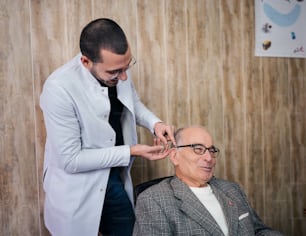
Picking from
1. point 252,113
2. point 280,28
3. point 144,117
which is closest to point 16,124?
point 144,117

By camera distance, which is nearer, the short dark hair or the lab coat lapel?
the short dark hair

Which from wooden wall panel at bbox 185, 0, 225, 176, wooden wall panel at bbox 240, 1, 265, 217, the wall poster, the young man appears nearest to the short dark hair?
the young man

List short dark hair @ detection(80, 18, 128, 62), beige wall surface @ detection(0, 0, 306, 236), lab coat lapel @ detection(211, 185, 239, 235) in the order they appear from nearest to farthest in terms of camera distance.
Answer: short dark hair @ detection(80, 18, 128, 62) → lab coat lapel @ detection(211, 185, 239, 235) → beige wall surface @ detection(0, 0, 306, 236)

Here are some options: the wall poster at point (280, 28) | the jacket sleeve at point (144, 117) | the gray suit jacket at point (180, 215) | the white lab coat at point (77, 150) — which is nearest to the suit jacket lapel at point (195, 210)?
the gray suit jacket at point (180, 215)

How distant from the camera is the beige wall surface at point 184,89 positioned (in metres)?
2.07

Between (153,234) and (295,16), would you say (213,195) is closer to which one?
(153,234)

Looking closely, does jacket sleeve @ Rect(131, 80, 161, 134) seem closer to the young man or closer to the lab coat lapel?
the young man

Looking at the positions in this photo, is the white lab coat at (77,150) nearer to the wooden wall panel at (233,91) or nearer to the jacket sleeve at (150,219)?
the jacket sleeve at (150,219)

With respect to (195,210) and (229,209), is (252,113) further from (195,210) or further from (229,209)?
(195,210)

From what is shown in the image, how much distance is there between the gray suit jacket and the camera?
1584 millimetres

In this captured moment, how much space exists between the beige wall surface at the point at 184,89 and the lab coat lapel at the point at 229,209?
72cm

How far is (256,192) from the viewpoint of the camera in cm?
274

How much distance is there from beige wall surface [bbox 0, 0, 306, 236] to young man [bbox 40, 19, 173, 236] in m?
0.40

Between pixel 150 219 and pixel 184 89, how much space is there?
45.4 inches
